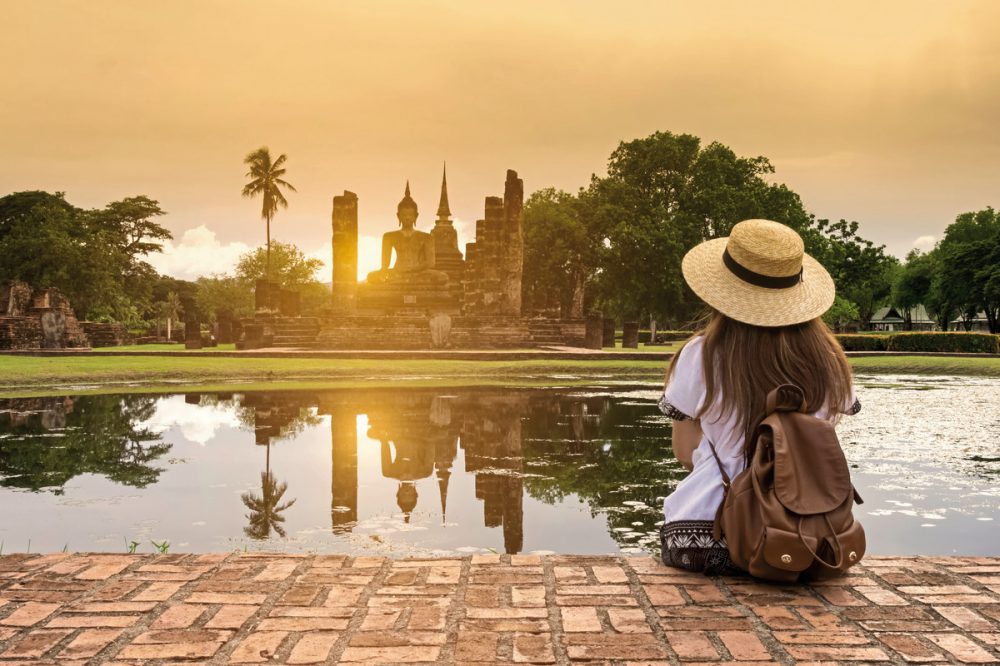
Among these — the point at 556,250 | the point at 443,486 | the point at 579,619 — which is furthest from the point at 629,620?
the point at 556,250

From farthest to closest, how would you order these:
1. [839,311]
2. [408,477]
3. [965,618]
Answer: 1. [839,311]
2. [408,477]
3. [965,618]

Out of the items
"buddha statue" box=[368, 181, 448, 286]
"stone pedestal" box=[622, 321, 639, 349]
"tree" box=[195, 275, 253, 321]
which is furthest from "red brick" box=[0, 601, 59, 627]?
"tree" box=[195, 275, 253, 321]

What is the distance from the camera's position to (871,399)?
13664 millimetres

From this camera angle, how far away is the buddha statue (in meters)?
33.7

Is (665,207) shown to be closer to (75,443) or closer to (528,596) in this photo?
(75,443)

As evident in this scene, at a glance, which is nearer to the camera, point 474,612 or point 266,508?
point 474,612

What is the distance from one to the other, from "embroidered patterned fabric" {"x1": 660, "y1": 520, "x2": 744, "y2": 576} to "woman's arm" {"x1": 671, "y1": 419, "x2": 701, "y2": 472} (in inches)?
10.1

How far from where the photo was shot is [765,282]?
3508 mm

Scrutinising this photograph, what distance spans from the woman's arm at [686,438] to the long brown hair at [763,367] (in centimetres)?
11

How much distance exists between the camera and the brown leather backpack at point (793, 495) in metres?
3.20

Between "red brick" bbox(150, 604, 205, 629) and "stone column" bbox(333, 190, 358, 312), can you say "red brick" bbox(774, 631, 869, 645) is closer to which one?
"red brick" bbox(150, 604, 205, 629)

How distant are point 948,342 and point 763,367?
109 feet

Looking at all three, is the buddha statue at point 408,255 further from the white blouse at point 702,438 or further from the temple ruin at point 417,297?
the white blouse at point 702,438

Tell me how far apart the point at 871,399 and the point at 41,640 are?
13144mm
